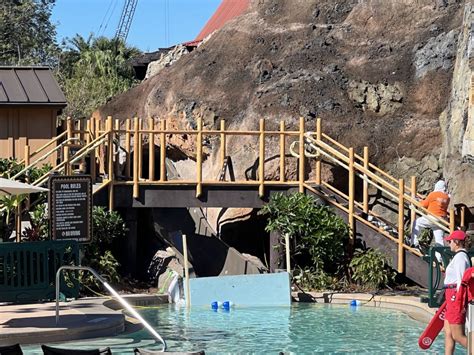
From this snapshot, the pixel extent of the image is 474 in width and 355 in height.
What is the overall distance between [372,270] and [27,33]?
148 feet

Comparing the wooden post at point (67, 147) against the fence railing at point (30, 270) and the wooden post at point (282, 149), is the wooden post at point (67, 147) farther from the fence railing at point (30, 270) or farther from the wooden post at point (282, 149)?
the wooden post at point (282, 149)

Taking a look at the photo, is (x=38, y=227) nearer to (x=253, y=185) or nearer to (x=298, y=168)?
(x=253, y=185)

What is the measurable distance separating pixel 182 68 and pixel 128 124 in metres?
6.32

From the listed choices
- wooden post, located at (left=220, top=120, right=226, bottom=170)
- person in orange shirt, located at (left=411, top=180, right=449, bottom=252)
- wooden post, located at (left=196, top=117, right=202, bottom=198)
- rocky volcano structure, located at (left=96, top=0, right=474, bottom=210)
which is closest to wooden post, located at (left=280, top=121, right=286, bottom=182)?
wooden post, located at (left=220, top=120, right=226, bottom=170)

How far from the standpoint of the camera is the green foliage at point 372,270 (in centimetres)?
2044

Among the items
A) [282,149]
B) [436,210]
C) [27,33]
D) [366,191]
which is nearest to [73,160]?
[282,149]

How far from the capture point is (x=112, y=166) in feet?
69.7

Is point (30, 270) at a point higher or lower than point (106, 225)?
lower

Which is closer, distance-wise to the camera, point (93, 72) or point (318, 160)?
point (318, 160)

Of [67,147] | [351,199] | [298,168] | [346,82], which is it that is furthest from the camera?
[346,82]

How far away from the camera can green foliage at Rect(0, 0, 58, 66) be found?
5966cm

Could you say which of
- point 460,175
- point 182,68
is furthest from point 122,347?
point 182,68

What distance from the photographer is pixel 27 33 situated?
62031 mm

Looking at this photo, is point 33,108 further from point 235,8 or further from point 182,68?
point 235,8
